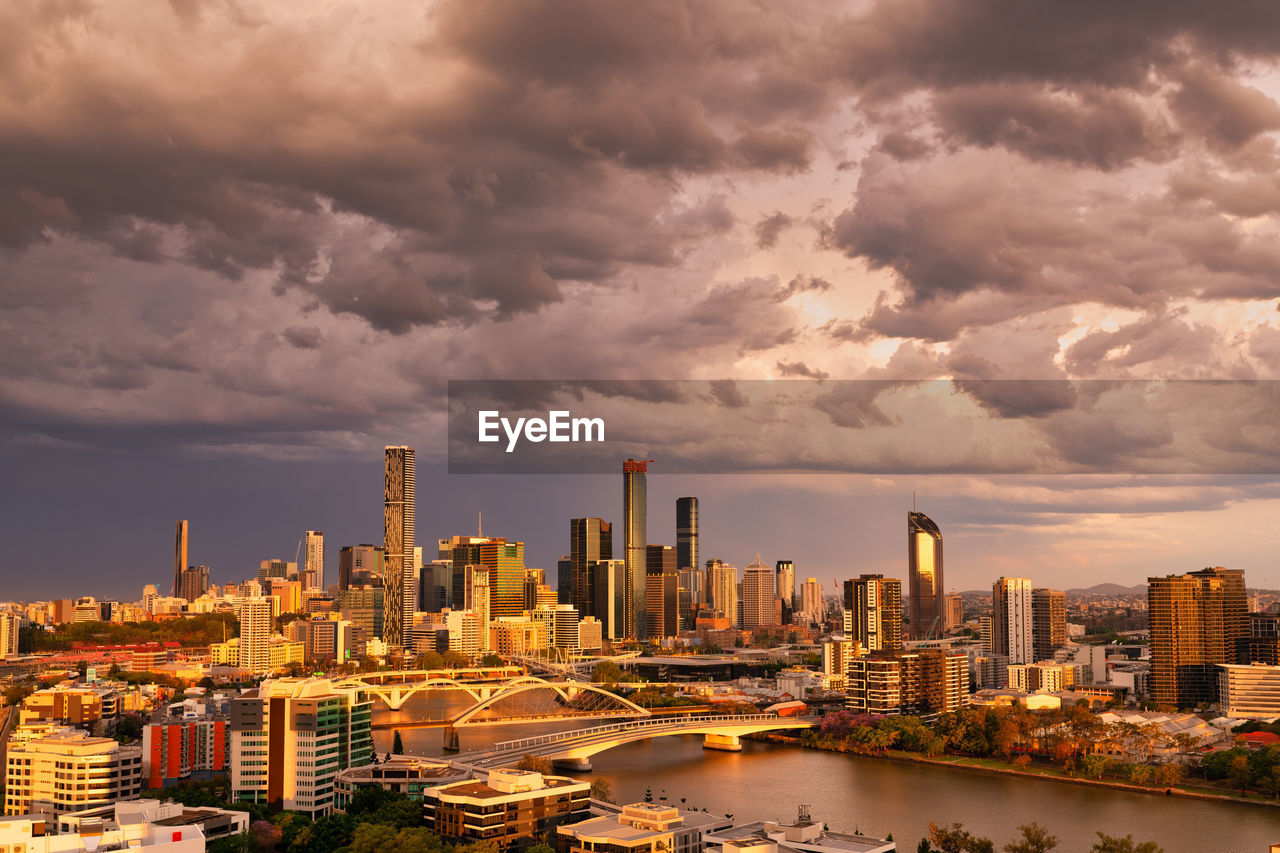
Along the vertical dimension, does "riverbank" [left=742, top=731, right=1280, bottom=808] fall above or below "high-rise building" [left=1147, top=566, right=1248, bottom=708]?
below

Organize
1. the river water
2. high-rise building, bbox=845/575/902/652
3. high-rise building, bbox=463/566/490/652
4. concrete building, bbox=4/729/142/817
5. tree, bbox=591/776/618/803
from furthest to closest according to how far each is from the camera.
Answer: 1. high-rise building, bbox=463/566/490/652
2. high-rise building, bbox=845/575/902/652
3. tree, bbox=591/776/618/803
4. the river water
5. concrete building, bbox=4/729/142/817

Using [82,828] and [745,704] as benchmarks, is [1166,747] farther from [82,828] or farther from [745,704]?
[82,828]

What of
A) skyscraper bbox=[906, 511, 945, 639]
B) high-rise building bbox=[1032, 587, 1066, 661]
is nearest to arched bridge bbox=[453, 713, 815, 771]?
high-rise building bbox=[1032, 587, 1066, 661]

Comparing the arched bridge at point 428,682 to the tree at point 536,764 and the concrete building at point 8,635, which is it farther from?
the concrete building at point 8,635

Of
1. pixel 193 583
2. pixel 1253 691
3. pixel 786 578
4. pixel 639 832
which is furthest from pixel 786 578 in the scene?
pixel 639 832

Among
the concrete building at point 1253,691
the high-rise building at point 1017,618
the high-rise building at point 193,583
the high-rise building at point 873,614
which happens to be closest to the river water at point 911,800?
the concrete building at point 1253,691

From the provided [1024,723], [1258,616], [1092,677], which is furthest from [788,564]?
[1024,723]

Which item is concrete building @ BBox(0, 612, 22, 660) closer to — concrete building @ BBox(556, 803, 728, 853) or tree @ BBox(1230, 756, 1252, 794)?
concrete building @ BBox(556, 803, 728, 853)
